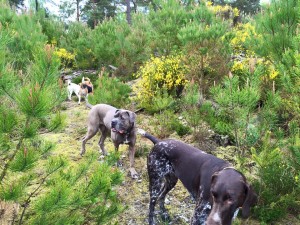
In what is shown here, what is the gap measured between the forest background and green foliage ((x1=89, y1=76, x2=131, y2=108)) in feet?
0.09

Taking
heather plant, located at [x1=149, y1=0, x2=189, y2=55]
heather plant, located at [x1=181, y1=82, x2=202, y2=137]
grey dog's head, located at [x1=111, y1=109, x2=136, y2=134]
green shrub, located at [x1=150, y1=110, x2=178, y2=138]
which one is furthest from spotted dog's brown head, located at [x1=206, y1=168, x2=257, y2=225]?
heather plant, located at [x1=149, y1=0, x2=189, y2=55]

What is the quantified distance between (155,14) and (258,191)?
7186mm

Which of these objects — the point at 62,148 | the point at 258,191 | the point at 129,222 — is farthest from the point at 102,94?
the point at 258,191

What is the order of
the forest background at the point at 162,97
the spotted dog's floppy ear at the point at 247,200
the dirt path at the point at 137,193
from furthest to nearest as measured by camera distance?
the dirt path at the point at 137,193
the spotted dog's floppy ear at the point at 247,200
the forest background at the point at 162,97

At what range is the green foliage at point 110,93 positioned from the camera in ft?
26.2

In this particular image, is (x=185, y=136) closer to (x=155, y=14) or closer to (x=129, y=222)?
(x=129, y=222)

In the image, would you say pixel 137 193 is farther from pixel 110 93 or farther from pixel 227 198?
pixel 110 93

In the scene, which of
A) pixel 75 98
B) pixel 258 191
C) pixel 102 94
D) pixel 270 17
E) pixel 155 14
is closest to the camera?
pixel 258 191

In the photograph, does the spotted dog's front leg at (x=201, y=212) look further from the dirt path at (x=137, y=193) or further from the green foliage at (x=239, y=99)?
the green foliage at (x=239, y=99)

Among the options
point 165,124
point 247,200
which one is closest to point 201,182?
point 247,200

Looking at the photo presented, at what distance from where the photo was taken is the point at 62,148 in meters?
6.49

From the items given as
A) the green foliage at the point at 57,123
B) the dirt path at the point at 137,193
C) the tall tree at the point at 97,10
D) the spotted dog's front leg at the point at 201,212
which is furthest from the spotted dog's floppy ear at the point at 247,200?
the tall tree at the point at 97,10

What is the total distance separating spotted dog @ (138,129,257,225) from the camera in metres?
2.84

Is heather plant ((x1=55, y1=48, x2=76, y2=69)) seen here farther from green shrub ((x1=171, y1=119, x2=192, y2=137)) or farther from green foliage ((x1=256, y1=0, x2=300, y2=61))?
green foliage ((x1=256, y1=0, x2=300, y2=61))
